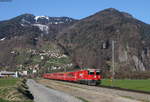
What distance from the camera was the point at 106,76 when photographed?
463 feet

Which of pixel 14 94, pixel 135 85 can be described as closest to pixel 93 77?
pixel 135 85

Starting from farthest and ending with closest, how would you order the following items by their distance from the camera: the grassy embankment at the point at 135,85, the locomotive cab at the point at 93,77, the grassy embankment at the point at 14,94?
the locomotive cab at the point at 93,77 < the grassy embankment at the point at 135,85 < the grassy embankment at the point at 14,94

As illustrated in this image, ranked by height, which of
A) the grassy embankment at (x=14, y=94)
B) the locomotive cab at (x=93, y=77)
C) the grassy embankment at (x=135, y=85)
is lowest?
the grassy embankment at (x=14, y=94)

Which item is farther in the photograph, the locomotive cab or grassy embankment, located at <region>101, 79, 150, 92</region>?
the locomotive cab

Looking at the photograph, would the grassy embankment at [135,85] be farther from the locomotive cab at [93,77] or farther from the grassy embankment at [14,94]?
the grassy embankment at [14,94]

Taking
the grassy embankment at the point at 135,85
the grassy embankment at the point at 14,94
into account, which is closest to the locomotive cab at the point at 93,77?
the grassy embankment at the point at 135,85

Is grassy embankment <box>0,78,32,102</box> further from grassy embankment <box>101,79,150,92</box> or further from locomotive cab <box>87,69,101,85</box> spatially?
locomotive cab <box>87,69,101,85</box>

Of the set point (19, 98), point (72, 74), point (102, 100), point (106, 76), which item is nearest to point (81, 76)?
point (72, 74)

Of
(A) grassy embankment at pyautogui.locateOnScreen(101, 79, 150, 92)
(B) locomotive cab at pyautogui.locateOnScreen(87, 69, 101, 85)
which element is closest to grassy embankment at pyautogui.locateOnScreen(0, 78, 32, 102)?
(A) grassy embankment at pyautogui.locateOnScreen(101, 79, 150, 92)

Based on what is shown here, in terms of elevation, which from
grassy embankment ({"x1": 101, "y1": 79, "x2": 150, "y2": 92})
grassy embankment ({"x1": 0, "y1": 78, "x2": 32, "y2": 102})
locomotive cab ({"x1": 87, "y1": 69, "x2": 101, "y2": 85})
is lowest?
grassy embankment ({"x1": 0, "y1": 78, "x2": 32, "y2": 102})

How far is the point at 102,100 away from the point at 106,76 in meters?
106

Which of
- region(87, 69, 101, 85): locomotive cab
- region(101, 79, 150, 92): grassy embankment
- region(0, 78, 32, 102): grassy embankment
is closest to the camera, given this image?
region(0, 78, 32, 102): grassy embankment

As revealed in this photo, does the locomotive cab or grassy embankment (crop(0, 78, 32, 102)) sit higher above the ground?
the locomotive cab

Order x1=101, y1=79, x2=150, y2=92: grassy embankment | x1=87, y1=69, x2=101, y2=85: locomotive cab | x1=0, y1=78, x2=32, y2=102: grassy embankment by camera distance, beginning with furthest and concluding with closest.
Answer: x1=87, y1=69, x2=101, y2=85: locomotive cab → x1=101, y1=79, x2=150, y2=92: grassy embankment → x1=0, y1=78, x2=32, y2=102: grassy embankment
